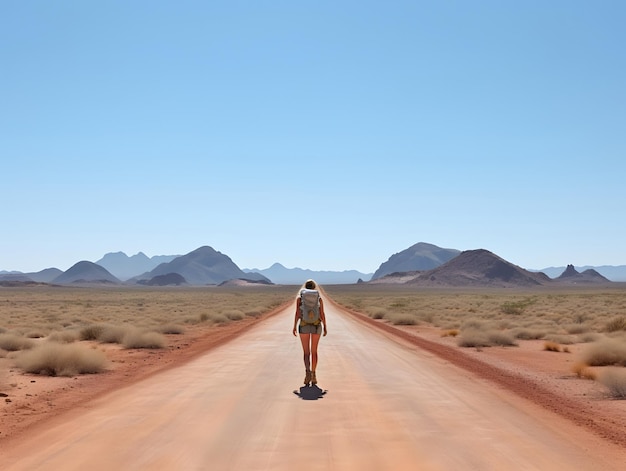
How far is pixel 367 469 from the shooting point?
268 inches

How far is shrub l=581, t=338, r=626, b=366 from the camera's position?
724 inches

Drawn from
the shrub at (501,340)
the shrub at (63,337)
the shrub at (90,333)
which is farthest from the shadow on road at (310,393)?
the shrub at (90,333)

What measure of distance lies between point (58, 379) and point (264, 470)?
1052 cm

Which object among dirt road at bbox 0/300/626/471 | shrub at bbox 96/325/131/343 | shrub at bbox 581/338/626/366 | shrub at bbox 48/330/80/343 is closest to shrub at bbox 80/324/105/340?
shrub at bbox 96/325/131/343

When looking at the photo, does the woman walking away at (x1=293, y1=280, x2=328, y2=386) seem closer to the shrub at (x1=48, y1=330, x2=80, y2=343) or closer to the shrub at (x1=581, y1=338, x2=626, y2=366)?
the shrub at (x1=581, y1=338, x2=626, y2=366)

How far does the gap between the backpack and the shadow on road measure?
132 cm

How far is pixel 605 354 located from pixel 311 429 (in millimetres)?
12775

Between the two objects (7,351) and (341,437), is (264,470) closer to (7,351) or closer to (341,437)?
(341,437)

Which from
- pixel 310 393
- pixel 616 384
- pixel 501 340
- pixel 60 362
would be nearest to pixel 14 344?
pixel 60 362

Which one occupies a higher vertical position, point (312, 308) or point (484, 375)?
point (312, 308)

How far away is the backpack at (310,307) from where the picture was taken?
1311cm

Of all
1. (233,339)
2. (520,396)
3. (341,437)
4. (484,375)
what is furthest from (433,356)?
(341,437)

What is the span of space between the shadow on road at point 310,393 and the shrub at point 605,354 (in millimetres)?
9867

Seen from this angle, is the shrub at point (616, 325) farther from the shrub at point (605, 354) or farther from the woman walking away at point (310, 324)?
the woman walking away at point (310, 324)
